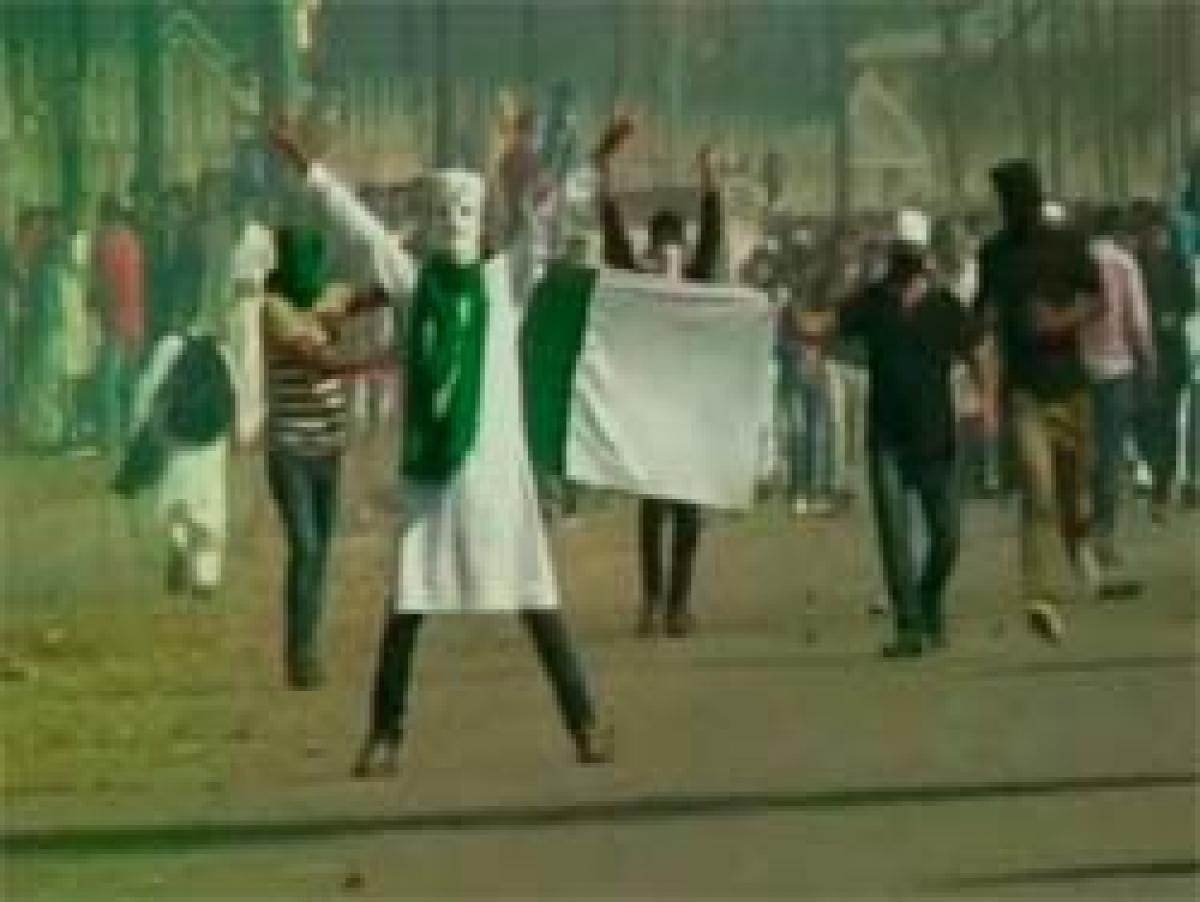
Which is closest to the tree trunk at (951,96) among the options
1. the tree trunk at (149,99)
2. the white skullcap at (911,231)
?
the tree trunk at (149,99)

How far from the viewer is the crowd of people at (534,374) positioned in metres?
12.8

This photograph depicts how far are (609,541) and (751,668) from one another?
4119 mm

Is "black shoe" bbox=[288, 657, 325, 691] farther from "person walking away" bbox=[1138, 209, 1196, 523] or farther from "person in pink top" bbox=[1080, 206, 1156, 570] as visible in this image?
"person walking away" bbox=[1138, 209, 1196, 523]

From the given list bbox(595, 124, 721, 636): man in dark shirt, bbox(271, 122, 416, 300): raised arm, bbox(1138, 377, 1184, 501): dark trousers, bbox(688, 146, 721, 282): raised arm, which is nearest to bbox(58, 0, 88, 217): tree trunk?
bbox(595, 124, 721, 636): man in dark shirt

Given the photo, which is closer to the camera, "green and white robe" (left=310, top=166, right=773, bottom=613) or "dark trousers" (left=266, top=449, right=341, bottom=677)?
"green and white robe" (left=310, top=166, right=773, bottom=613)

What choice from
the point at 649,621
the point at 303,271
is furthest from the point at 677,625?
the point at 303,271

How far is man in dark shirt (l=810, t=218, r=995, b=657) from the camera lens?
16453mm

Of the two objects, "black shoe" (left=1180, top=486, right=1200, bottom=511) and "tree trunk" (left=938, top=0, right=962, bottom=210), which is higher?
"tree trunk" (left=938, top=0, right=962, bottom=210)

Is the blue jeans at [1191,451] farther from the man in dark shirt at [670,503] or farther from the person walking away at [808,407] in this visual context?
the man in dark shirt at [670,503]

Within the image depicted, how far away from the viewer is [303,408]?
16172 millimetres

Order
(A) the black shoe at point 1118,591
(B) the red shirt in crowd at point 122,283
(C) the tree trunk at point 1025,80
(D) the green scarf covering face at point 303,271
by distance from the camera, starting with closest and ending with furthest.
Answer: (D) the green scarf covering face at point 303,271
(A) the black shoe at point 1118,591
(B) the red shirt in crowd at point 122,283
(C) the tree trunk at point 1025,80

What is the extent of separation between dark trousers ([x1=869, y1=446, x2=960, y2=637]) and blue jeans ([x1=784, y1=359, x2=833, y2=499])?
508 centimetres

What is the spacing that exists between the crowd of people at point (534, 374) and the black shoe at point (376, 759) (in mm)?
12

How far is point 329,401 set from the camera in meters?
16.2
